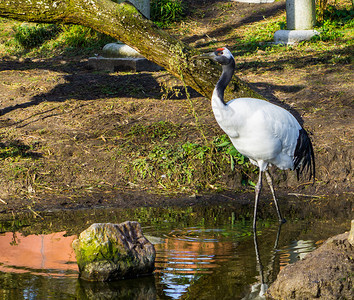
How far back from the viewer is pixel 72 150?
7340mm

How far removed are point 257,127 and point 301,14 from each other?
23.8 ft

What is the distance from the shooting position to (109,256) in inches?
171

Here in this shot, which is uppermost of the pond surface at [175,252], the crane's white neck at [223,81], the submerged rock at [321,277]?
the crane's white neck at [223,81]

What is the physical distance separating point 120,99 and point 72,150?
1.80 meters

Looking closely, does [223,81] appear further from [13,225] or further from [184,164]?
[13,225]

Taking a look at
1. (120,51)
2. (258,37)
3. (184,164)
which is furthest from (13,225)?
(258,37)

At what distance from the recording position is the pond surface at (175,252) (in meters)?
4.12

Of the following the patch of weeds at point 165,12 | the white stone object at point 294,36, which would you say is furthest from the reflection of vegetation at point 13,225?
the patch of weeds at point 165,12

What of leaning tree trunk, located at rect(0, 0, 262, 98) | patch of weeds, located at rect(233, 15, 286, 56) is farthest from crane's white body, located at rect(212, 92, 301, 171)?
patch of weeds, located at rect(233, 15, 286, 56)

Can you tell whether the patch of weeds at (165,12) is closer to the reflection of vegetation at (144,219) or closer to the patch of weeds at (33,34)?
the patch of weeds at (33,34)

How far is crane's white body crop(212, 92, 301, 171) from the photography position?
5.65m

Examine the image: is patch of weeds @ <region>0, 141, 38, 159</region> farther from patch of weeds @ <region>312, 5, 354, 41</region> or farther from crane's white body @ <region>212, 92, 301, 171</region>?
patch of weeds @ <region>312, 5, 354, 41</region>

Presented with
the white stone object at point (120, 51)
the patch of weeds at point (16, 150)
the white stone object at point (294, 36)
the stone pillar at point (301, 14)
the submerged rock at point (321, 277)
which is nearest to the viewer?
the submerged rock at point (321, 277)

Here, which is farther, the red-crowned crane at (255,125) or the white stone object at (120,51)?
the white stone object at (120,51)
